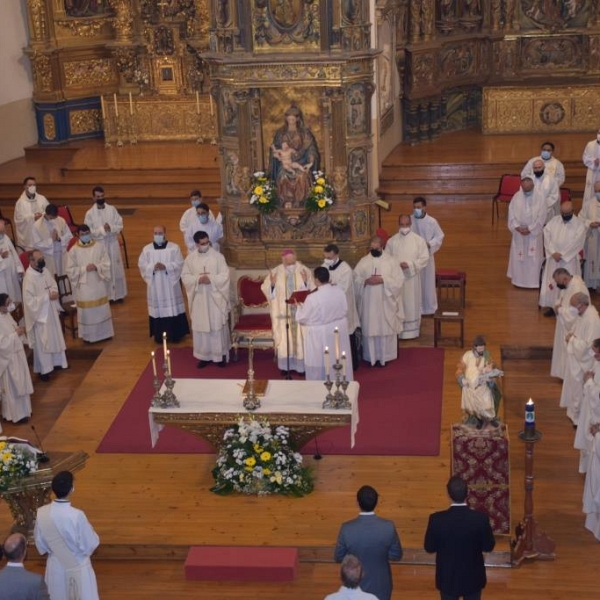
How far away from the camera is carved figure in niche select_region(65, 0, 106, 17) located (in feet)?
90.3

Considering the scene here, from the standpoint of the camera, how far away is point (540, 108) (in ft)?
88.1

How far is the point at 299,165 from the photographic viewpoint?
17.3 meters

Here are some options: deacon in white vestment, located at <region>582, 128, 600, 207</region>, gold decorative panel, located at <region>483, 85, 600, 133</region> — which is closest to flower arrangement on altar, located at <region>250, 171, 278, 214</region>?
deacon in white vestment, located at <region>582, 128, 600, 207</region>

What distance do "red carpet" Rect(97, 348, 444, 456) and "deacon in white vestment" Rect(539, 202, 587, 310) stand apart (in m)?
1.95

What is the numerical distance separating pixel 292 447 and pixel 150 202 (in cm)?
1167

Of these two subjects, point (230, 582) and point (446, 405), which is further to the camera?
point (446, 405)

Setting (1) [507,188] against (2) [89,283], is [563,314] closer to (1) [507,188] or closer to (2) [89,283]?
(2) [89,283]

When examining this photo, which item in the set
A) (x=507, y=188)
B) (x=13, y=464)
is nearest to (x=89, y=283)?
(x=13, y=464)

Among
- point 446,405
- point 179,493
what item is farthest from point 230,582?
point 446,405

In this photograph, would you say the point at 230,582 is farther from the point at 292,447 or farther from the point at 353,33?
the point at 353,33

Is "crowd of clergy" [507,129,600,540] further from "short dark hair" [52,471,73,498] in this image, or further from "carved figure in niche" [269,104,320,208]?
"short dark hair" [52,471,73,498]

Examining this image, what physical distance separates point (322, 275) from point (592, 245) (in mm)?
5389

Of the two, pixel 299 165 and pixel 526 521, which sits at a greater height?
pixel 299 165

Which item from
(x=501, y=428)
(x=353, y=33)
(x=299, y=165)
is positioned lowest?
(x=501, y=428)
